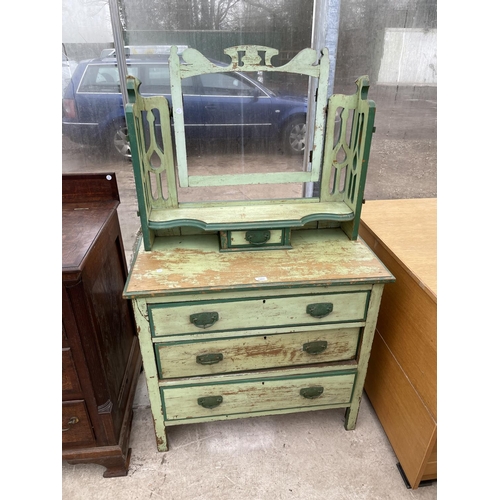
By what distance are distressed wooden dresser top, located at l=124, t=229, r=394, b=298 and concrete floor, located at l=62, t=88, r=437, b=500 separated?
3.13 ft

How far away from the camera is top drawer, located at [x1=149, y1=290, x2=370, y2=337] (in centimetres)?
147

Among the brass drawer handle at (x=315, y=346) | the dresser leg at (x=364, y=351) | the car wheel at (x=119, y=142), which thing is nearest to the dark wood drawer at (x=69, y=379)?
the brass drawer handle at (x=315, y=346)

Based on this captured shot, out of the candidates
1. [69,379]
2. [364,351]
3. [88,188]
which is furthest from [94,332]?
[364,351]

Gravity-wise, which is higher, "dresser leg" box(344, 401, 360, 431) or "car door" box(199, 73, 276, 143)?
"car door" box(199, 73, 276, 143)

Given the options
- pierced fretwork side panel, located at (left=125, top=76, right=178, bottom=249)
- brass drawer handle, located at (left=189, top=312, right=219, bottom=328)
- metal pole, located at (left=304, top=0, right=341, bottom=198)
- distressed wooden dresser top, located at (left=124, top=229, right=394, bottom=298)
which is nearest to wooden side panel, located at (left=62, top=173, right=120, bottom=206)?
pierced fretwork side panel, located at (left=125, top=76, right=178, bottom=249)

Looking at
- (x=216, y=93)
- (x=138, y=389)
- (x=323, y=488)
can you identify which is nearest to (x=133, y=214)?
(x=216, y=93)

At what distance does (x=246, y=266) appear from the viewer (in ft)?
5.05

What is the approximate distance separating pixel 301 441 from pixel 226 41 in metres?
2.43

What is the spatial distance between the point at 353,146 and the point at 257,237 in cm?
62

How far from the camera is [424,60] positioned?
101 inches

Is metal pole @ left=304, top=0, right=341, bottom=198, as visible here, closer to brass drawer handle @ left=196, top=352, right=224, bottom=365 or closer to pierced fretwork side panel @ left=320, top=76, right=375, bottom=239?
pierced fretwork side panel @ left=320, top=76, right=375, bottom=239

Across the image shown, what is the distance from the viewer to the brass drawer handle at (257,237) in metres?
1.62

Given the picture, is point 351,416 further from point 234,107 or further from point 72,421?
point 234,107

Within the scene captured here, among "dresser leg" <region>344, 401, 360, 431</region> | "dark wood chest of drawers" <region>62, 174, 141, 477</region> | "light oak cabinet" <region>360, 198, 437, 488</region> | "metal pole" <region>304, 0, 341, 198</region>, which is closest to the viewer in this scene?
"dark wood chest of drawers" <region>62, 174, 141, 477</region>
